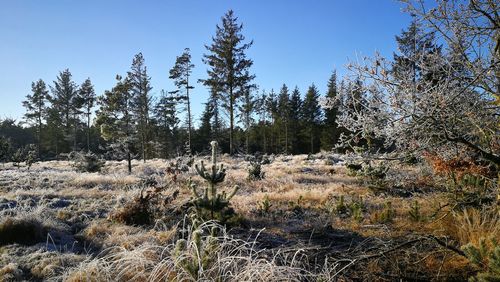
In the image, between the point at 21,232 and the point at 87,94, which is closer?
the point at 21,232

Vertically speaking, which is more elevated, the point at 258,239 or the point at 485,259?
the point at 485,259

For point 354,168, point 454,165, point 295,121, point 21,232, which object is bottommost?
point 21,232

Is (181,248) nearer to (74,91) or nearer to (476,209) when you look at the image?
(476,209)

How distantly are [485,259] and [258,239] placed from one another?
11.0ft

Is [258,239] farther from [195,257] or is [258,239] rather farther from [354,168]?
[354,168]

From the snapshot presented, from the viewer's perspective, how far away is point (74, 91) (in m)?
50.2

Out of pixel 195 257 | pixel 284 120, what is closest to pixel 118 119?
pixel 195 257

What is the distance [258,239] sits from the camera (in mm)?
6098

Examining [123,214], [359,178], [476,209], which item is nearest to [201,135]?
[359,178]

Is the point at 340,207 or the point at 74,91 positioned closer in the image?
the point at 340,207

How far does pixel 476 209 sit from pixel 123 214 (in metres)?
6.66

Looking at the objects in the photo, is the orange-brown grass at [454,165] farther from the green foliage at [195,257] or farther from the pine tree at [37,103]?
the pine tree at [37,103]

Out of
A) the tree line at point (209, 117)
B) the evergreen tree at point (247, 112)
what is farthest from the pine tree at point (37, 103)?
the evergreen tree at point (247, 112)

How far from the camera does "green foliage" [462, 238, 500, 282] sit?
297 cm
